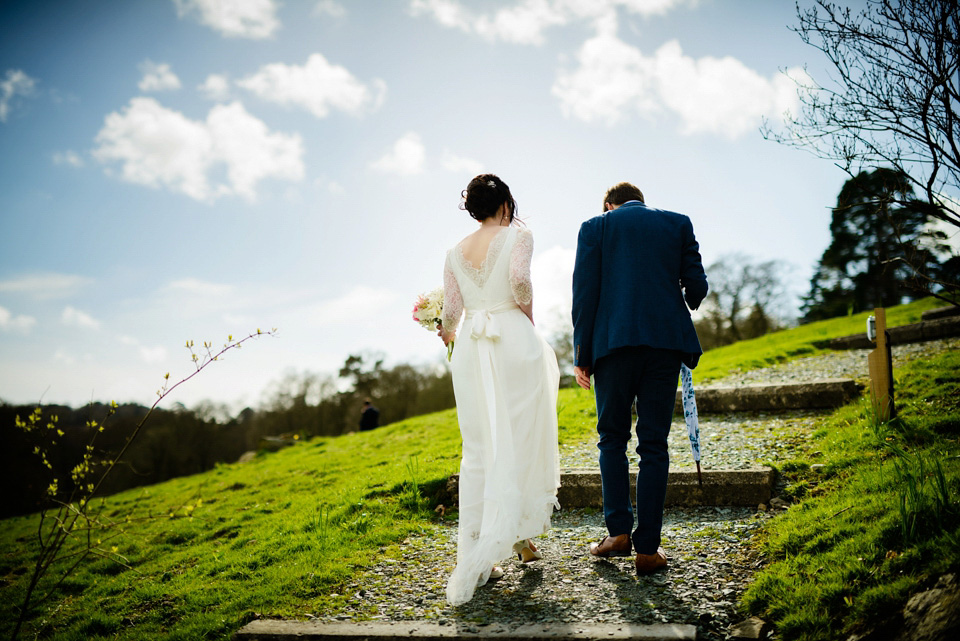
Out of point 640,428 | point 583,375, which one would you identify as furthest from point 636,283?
point 640,428

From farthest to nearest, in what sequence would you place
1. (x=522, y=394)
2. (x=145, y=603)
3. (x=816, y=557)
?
(x=145, y=603), (x=522, y=394), (x=816, y=557)

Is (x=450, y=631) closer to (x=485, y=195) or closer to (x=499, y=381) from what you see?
(x=499, y=381)

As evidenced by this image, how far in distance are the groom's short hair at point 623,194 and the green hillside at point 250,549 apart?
7.82 feet

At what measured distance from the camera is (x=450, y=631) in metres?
2.84

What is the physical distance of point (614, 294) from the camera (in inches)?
137

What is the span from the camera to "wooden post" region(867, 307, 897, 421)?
16.0ft

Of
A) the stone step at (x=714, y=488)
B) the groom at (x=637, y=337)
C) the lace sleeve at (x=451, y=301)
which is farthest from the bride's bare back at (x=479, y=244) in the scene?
the stone step at (x=714, y=488)

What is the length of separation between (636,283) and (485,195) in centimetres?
122

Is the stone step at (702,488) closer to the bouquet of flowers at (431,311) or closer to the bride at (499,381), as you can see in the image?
the bride at (499,381)

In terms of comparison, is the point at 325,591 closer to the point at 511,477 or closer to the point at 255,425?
the point at 511,477

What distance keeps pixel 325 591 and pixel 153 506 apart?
853 centimetres

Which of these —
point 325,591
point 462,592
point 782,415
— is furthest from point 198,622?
point 782,415

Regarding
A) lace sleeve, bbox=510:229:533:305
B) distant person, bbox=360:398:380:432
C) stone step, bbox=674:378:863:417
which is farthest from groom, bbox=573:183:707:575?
distant person, bbox=360:398:380:432

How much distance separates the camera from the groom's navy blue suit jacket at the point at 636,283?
3.36 meters
